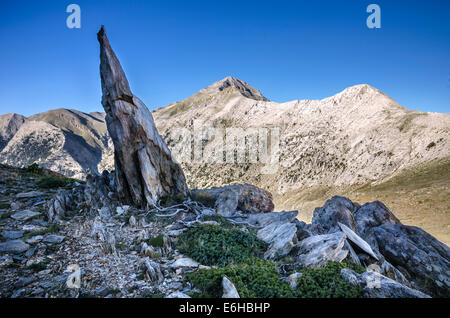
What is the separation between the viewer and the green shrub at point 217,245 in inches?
324

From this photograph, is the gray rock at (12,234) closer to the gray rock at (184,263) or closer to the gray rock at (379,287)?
the gray rock at (184,263)

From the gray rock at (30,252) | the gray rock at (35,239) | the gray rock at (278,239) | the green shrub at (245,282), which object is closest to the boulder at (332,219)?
the gray rock at (278,239)

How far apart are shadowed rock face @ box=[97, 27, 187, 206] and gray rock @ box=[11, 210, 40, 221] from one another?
487cm

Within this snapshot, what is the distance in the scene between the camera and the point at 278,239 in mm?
10062

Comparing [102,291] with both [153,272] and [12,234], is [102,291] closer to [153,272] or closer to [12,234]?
[153,272]

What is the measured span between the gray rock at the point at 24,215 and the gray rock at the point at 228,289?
11660mm

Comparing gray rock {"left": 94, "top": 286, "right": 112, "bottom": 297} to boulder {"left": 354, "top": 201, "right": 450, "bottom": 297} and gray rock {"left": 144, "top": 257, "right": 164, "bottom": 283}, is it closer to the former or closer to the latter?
gray rock {"left": 144, "top": 257, "right": 164, "bottom": 283}

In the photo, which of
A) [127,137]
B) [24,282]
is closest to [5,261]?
[24,282]

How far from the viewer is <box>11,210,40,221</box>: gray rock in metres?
11.1

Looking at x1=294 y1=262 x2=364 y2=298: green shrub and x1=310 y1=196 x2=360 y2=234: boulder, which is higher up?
x1=294 y1=262 x2=364 y2=298: green shrub

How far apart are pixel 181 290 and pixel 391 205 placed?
164 ft

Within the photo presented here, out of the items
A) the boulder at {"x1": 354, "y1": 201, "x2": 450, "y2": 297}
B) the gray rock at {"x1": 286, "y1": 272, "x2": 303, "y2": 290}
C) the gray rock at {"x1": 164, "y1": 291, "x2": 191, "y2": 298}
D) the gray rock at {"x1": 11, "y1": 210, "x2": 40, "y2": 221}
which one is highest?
the gray rock at {"x1": 11, "y1": 210, "x2": 40, "y2": 221}

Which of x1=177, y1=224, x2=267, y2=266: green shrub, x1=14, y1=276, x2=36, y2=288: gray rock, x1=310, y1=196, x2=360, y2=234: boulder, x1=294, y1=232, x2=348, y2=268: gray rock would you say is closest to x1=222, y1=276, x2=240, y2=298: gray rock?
x1=177, y1=224, x2=267, y2=266: green shrub
